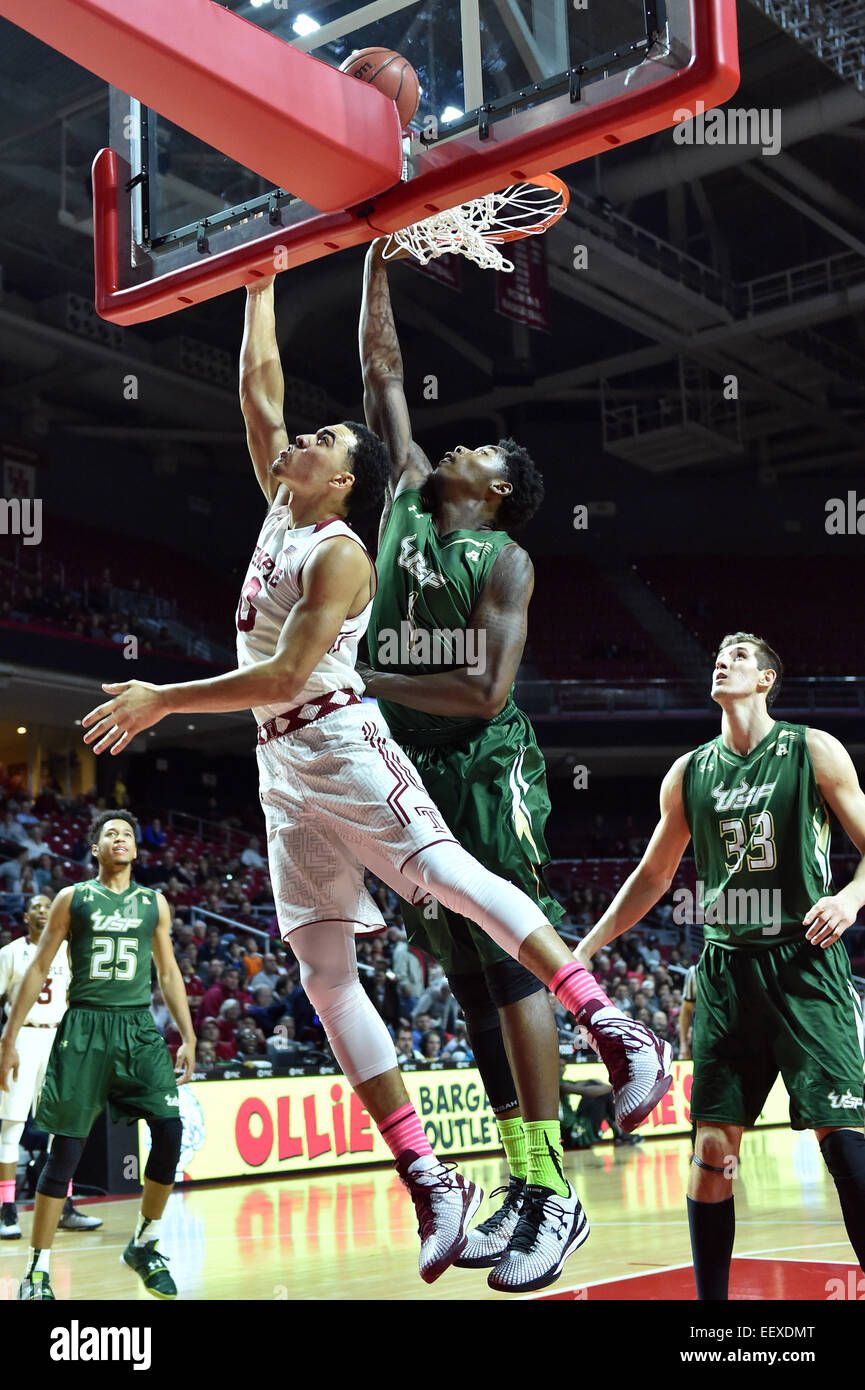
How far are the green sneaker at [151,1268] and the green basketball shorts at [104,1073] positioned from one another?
0.57 meters

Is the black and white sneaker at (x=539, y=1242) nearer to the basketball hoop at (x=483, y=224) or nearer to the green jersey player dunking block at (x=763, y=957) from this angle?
the green jersey player dunking block at (x=763, y=957)

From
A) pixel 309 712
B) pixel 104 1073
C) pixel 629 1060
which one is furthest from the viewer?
pixel 104 1073

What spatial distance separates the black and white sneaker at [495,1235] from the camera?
4.01 metres

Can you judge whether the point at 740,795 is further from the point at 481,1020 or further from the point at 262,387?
the point at 262,387

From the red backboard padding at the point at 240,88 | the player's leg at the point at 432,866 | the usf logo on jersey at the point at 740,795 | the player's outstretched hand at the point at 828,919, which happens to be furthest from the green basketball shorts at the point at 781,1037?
the red backboard padding at the point at 240,88

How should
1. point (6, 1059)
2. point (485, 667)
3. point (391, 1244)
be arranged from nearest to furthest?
point (485, 667)
point (6, 1059)
point (391, 1244)

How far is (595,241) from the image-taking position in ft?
55.9

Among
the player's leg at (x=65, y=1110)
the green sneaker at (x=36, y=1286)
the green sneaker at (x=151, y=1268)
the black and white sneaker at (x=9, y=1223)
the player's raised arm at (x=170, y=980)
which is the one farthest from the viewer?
the black and white sneaker at (x=9, y=1223)

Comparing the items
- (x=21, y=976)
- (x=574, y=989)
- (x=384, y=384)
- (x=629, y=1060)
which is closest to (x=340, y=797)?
(x=574, y=989)

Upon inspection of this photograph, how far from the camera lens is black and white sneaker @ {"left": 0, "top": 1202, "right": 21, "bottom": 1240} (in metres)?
8.45

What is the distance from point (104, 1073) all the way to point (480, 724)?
325cm

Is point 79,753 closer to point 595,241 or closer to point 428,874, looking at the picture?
point 595,241

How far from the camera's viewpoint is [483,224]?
490 cm

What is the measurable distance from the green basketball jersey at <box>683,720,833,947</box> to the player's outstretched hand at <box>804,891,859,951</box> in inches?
11.8
